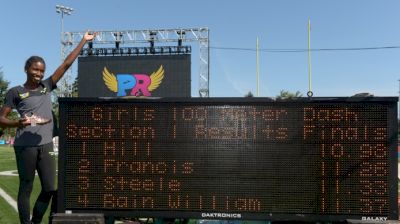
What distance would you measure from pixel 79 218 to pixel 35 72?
1727 mm

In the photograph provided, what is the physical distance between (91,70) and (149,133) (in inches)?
1484

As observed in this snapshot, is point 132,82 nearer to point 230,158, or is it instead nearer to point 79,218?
point 79,218

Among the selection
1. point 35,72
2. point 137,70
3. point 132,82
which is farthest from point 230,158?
point 137,70

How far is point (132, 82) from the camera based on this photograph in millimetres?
41094

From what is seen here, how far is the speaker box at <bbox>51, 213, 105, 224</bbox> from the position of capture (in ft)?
17.3

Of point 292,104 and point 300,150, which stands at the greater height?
point 292,104

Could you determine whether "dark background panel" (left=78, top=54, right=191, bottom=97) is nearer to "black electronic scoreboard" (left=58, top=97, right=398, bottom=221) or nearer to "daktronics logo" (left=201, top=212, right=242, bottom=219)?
"black electronic scoreboard" (left=58, top=97, right=398, bottom=221)

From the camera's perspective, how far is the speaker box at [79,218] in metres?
5.29

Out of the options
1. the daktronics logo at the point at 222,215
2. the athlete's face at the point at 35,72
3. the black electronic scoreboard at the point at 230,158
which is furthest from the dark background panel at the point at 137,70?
the athlete's face at the point at 35,72

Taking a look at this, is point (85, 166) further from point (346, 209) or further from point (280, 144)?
point (346, 209)

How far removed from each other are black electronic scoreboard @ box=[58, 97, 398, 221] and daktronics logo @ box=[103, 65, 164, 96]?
113 feet

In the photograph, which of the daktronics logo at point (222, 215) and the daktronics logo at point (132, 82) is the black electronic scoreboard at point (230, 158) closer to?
the daktronics logo at point (222, 215)

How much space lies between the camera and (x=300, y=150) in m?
5.38

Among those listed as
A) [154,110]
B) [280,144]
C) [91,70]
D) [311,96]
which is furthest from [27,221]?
[91,70]
